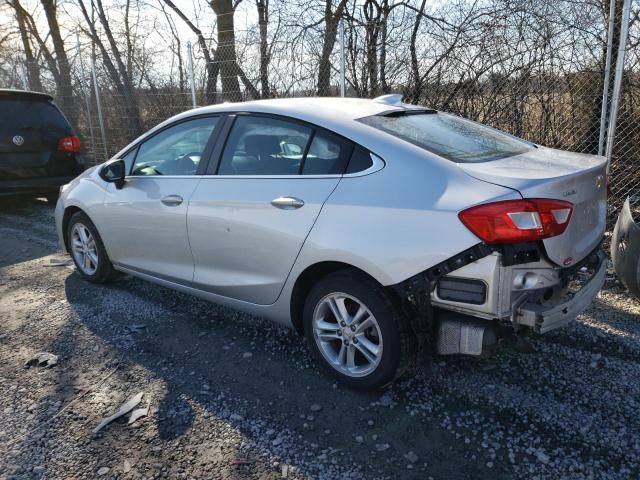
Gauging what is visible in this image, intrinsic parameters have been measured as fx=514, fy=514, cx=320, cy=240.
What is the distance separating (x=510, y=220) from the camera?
2289 millimetres

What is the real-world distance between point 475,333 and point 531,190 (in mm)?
728

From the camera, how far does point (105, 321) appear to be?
3.93 meters

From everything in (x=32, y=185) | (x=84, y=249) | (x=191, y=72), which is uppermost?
(x=191, y=72)

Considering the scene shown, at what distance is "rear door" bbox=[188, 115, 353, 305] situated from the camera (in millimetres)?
2900

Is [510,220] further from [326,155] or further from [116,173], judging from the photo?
[116,173]

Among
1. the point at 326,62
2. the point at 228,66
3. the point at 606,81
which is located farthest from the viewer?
the point at 228,66

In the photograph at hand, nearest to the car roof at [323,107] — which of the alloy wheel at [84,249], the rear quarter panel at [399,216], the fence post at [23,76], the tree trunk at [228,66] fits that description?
the rear quarter panel at [399,216]

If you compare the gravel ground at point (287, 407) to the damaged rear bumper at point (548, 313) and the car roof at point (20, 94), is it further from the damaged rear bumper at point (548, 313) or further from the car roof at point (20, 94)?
the car roof at point (20, 94)

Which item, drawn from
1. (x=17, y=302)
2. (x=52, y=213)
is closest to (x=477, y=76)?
(x=17, y=302)

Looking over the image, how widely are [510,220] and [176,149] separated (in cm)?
257

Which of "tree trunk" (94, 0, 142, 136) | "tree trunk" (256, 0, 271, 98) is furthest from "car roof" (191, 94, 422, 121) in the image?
"tree trunk" (94, 0, 142, 136)

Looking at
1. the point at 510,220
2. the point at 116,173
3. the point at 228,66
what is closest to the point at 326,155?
the point at 510,220

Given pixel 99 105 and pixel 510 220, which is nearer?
pixel 510 220

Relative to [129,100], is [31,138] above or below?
below
